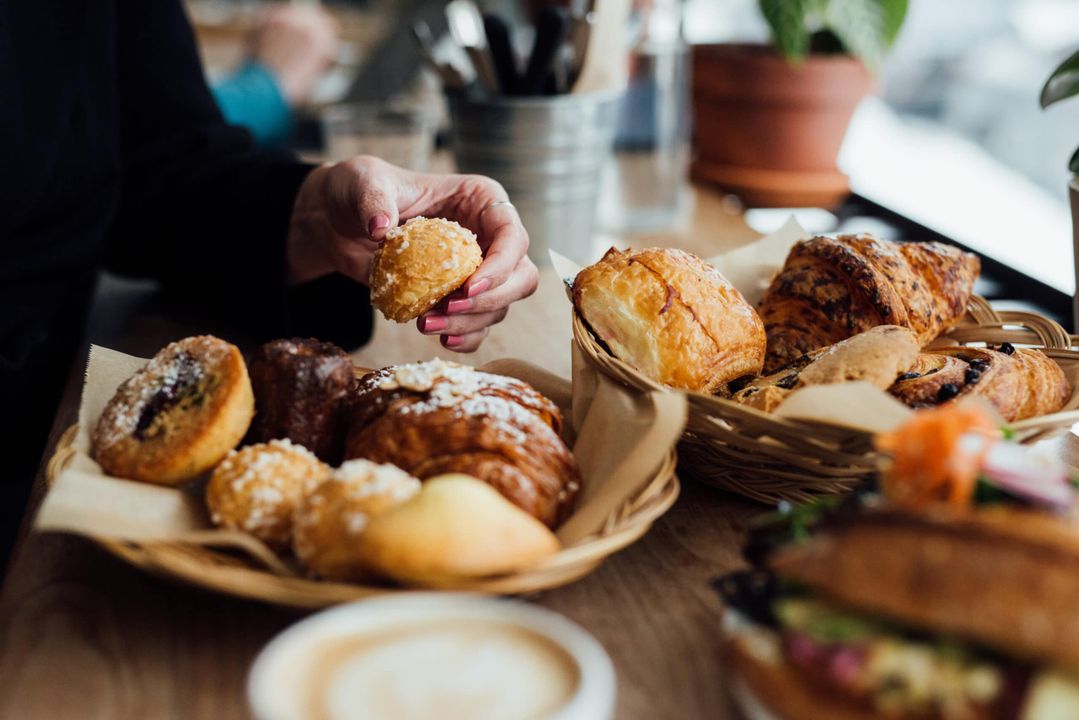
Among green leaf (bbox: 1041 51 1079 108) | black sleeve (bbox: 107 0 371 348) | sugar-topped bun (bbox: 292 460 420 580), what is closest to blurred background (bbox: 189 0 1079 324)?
green leaf (bbox: 1041 51 1079 108)

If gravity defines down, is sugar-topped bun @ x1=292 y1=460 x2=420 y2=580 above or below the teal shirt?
above

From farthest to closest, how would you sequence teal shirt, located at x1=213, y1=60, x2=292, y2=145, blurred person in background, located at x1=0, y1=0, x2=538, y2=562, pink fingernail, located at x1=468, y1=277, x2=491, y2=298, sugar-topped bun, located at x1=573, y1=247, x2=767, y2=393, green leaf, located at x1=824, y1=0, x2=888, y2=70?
teal shirt, located at x1=213, y1=60, x2=292, y2=145
green leaf, located at x1=824, y1=0, x2=888, y2=70
blurred person in background, located at x1=0, y1=0, x2=538, y2=562
pink fingernail, located at x1=468, y1=277, x2=491, y2=298
sugar-topped bun, located at x1=573, y1=247, x2=767, y2=393

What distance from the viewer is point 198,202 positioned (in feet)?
5.19

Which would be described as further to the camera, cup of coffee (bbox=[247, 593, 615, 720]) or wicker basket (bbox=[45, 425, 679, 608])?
wicker basket (bbox=[45, 425, 679, 608])

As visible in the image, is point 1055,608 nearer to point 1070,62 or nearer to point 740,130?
point 1070,62

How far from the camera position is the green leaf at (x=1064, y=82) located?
3.98ft

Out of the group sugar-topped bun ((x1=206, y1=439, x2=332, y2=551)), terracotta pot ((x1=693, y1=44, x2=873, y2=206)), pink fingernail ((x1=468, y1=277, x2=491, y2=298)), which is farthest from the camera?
terracotta pot ((x1=693, y1=44, x2=873, y2=206))

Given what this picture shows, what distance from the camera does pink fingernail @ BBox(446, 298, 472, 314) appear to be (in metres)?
1.13

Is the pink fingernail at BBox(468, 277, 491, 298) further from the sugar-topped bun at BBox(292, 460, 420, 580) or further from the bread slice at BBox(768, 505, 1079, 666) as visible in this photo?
the bread slice at BBox(768, 505, 1079, 666)

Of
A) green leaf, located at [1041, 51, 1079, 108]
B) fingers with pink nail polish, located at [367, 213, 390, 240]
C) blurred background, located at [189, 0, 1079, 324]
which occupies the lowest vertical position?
blurred background, located at [189, 0, 1079, 324]

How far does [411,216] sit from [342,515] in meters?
0.70

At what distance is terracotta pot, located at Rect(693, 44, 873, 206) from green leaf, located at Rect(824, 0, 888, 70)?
0.07 meters

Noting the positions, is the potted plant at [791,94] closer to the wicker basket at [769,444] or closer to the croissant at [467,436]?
the wicker basket at [769,444]

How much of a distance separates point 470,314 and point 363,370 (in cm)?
17
